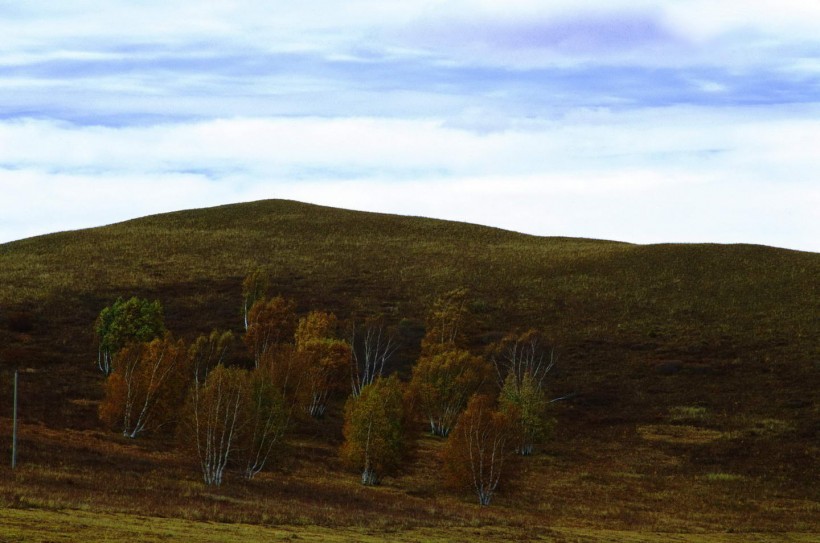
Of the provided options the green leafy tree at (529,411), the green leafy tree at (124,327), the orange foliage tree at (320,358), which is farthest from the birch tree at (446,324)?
the green leafy tree at (124,327)

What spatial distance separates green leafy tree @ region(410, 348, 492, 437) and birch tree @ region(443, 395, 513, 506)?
19.9 meters

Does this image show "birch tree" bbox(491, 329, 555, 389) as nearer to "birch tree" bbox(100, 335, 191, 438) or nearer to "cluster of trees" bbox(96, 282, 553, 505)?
"cluster of trees" bbox(96, 282, 553, 505)

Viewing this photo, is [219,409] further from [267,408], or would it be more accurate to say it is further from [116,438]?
[116,438]

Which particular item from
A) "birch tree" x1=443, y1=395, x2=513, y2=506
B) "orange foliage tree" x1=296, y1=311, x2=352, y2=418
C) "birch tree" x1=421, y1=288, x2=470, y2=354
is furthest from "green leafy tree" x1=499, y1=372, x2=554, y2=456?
"orange foliage tree" x1=296, y1=311, x2=352, y2=418

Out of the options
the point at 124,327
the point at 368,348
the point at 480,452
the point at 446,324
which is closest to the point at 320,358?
the point at 368,348

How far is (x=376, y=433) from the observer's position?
2450 inches

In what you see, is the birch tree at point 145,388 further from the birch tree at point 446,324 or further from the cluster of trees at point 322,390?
the birch tree at point 446,324

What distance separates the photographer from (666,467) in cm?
7006

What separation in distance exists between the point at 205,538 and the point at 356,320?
76.0 meters

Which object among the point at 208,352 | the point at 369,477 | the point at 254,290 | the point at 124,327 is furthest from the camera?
the point at 254,290

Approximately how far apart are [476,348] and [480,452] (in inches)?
1689

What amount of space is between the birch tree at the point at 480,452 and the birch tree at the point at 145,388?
22.9m

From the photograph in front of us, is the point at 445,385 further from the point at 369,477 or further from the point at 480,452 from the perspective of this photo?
the point at 480,452

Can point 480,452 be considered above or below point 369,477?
above
